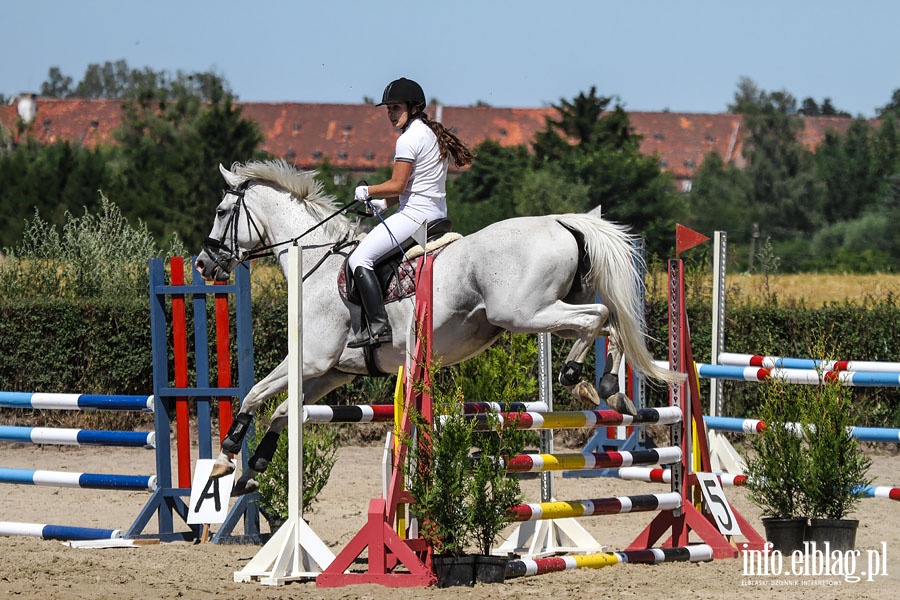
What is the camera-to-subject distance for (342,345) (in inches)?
239

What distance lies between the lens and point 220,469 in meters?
5.96

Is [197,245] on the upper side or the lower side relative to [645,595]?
upper

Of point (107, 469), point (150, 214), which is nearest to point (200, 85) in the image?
point (150, 214)

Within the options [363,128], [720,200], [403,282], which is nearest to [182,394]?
[403,282]

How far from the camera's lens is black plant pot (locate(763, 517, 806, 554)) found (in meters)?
6.09

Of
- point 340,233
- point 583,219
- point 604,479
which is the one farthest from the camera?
point 604,479

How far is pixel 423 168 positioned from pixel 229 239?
1378mm

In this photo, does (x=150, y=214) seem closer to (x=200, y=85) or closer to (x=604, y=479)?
(x=200, y=85)

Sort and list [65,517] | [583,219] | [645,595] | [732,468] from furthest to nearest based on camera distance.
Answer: [732,468], [65,517], [583,219], [645,595]

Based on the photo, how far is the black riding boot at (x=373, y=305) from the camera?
5863 millimetres

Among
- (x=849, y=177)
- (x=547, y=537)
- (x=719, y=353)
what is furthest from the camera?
(x=849, y=177)

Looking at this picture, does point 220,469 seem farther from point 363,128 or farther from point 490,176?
point 363,128

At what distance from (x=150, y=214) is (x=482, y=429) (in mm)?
33851

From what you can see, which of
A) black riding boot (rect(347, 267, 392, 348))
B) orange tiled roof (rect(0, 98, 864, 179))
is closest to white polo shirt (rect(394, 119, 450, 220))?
black riding boot (rect(347, 267, 392, 348))
